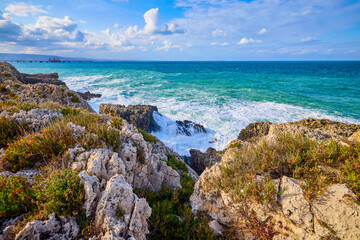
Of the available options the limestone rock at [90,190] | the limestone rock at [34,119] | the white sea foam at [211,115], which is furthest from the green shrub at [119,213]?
the white sea foam at [211,115]

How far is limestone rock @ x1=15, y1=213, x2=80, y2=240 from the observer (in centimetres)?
295

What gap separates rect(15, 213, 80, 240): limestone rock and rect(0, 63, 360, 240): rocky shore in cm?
2

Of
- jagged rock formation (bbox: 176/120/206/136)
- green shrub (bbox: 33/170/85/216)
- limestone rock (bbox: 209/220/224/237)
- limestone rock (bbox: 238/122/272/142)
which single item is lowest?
jagged rock formation (bbox: 176/120/206/136)

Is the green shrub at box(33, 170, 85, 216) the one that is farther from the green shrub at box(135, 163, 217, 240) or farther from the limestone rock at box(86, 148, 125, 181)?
the green shrub at box(135, 163, 217, 240)

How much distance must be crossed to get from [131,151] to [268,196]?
13.5ft

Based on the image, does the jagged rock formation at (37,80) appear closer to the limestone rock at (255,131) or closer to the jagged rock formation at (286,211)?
the limestone rock at (255,131)

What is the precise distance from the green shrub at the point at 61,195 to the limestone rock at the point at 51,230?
15cm

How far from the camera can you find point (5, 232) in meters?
2.99

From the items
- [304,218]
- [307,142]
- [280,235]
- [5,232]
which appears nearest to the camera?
[5,232]

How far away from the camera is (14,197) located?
11.6ft

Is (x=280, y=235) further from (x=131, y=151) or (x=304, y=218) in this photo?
(x=131, y=151)

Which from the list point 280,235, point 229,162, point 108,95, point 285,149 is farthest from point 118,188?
point 108,95

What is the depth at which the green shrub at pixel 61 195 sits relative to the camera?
3408 millimetres

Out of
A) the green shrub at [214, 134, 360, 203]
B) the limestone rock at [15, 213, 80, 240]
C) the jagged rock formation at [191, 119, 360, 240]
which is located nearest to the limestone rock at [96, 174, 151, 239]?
the limestone rock at [15, 213, 80, 240]
